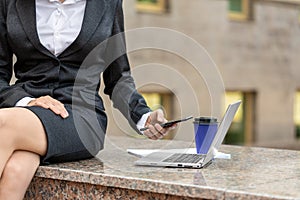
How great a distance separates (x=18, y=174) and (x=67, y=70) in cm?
54

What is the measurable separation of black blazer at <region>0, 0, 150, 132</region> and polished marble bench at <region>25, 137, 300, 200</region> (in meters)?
0.26

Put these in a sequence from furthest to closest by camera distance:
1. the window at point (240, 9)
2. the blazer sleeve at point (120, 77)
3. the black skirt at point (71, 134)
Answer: the window at point (240, 9) < the blazer sleeve at point (120, 77) < the black skirt at point (71, 134)

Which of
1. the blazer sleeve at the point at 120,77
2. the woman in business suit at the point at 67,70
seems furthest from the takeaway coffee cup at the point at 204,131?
the blazer sleeve at the point at 120,77

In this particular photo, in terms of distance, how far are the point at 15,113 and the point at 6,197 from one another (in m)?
0.30

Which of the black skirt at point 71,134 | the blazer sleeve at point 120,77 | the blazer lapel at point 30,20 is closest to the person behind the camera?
the black skirt at point 71,134

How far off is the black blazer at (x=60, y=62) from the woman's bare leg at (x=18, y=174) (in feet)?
1.00

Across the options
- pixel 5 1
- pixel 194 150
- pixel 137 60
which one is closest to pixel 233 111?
pixel 194 150

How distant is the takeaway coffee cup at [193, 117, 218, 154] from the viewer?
105 inches

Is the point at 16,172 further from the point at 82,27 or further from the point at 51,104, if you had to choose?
the point at 82,27

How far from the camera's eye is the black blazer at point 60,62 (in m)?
2.78

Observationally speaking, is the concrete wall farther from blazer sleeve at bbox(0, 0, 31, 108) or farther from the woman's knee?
the woman's knee

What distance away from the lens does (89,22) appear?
2814 mm

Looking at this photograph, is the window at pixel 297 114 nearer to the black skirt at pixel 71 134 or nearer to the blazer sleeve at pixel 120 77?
the blazer sleeve at pixel 120 77

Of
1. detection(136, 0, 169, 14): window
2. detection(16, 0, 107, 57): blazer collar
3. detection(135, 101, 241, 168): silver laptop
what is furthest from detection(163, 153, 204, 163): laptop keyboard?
detection(136, 0, 169, 14): window
